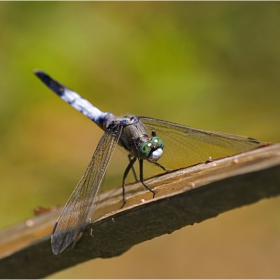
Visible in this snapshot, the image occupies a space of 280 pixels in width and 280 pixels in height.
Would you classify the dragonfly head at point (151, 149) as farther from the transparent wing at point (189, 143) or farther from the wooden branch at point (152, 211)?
the wooden branch at point (152, 211)

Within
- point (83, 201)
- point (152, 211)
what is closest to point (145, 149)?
point (83, 201)

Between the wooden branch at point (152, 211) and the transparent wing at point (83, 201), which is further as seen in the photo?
the transparent wing at point (83, 201)

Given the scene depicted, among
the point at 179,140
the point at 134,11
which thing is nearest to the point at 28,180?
the point at 179,140

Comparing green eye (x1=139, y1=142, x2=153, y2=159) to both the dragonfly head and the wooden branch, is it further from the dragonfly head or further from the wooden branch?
the wooden branch

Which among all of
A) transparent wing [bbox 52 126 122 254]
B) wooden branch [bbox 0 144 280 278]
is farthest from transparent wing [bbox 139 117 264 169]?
wooden branch [bbox 0 144 280 278]

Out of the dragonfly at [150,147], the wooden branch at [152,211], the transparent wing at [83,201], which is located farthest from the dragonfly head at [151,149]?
the wooden branch at [152,211]

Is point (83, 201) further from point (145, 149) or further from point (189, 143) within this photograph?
point (189, 143)

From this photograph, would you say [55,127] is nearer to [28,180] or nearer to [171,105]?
[28,180]
